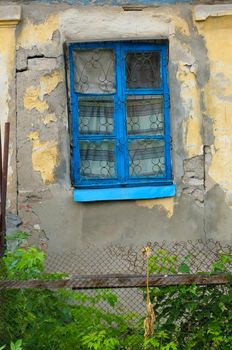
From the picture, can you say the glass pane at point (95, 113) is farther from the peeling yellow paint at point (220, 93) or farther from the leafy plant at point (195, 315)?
the leafy plant at point (195, 315)

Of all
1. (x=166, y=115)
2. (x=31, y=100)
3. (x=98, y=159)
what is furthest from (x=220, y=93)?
(x=31, y=100)

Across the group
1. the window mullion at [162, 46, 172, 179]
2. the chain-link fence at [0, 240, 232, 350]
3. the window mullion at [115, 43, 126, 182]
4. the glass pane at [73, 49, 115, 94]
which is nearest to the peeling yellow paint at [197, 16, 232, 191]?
the window mullion at [162, 46, 172, 179]

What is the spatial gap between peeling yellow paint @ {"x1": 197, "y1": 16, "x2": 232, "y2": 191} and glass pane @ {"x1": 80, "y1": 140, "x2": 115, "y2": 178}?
951mm

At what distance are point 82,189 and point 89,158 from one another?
33 cm

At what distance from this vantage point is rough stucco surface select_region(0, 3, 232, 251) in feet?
31.1

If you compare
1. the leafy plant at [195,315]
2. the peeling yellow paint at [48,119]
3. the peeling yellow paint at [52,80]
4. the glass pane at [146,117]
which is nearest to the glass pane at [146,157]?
the glass pane at [146,117]

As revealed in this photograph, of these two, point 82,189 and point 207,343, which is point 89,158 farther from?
point 207,343

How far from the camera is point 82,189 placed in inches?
376

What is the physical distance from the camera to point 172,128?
963cm

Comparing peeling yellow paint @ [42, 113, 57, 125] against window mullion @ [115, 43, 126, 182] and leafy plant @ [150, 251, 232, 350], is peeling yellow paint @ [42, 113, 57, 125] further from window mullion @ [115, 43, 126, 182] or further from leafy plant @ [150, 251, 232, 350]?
leafy plant @ [150, 251, 232, 350]

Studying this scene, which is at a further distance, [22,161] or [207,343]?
[22,161]

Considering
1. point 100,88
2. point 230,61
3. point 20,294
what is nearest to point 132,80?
point 100,88

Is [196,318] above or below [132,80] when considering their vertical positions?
below

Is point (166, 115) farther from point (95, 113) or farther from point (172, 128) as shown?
point (95, 113)
